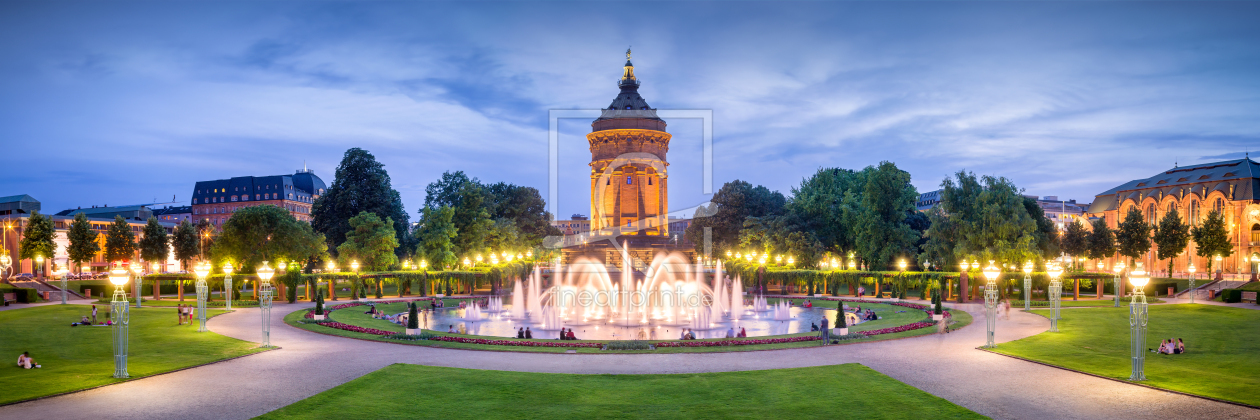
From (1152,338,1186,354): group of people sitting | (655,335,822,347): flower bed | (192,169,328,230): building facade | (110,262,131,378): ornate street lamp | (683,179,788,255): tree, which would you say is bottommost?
(655,335,822,347): flower bed

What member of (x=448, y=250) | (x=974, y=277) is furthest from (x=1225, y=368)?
(x=448, y=250)

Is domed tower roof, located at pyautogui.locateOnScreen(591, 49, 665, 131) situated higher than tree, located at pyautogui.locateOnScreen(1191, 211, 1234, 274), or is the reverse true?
domed tower roof, located at pyautogui.locateOnScreen(591, 49, 665, 131)

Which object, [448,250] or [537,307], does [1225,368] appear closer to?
[537,307]

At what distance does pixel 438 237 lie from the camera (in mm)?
62906

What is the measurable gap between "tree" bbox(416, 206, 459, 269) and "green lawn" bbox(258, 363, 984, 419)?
137 feet

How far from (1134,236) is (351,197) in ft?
242

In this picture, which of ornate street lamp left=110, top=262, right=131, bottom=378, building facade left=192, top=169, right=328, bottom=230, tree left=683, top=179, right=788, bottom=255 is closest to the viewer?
ornate street lamp left=110, top=262, right=131, bottom=378

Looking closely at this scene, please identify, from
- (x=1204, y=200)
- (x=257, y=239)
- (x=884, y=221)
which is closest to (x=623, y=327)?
(x=257, y=239)

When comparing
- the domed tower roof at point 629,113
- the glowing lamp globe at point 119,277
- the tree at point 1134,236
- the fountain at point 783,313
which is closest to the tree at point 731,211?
the domed tower roof at point 629,113

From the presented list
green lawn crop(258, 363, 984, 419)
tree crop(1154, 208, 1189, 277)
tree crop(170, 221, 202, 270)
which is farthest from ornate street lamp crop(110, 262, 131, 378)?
tree crop(1154, 208, 1189, 277)

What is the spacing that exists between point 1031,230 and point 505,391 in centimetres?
4583

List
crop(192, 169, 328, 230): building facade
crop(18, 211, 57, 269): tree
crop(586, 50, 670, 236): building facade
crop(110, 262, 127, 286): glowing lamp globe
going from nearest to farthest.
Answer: crop(110, 262, 127, 286): glowing lamp globe → crop(18, 211, 57, 269): tree → crop(586, 50, 670, 236): building facade → crop(192, 169, 328, 230): building facade

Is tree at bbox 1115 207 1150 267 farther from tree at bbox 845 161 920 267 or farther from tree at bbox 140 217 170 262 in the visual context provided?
tree at bbox 140 217 170 262

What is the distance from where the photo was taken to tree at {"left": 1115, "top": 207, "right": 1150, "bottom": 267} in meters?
65.2
